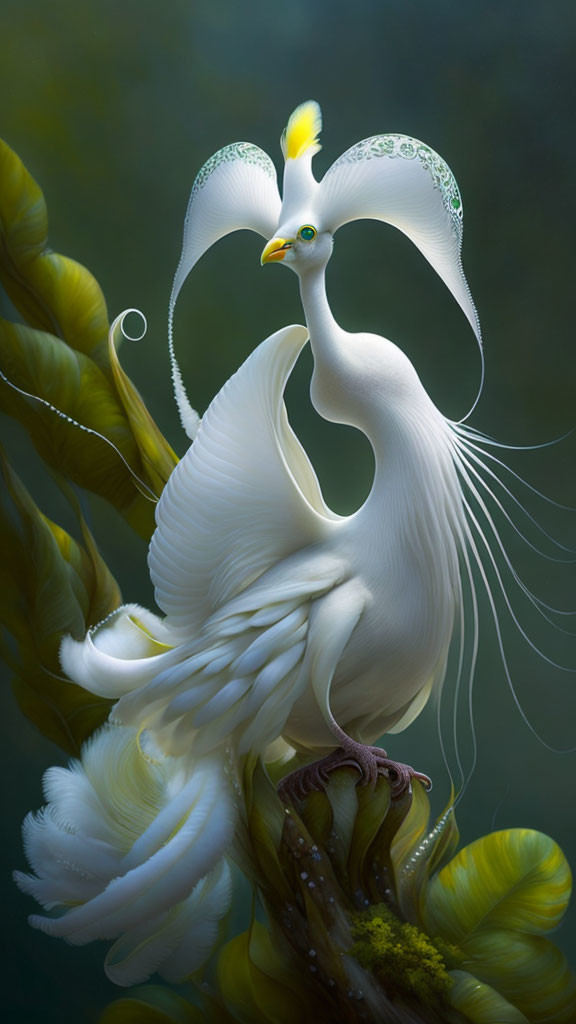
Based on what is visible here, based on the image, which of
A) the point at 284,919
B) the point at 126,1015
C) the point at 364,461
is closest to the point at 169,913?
the point at 284,919

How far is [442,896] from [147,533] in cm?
67

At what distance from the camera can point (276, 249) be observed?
135cm

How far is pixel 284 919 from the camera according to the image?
1.39 m

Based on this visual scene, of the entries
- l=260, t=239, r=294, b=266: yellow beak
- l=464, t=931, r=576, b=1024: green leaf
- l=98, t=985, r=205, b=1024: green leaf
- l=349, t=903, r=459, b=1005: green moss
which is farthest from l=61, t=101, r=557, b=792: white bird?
l=98, t=985, r=205, b=1024: green leaf

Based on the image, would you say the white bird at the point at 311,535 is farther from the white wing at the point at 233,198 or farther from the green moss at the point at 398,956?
the green moss at the point at 398,956

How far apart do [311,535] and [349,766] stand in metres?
0.29

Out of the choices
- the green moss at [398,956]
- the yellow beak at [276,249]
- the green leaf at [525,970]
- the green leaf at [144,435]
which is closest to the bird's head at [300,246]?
the yellow beak at [276,249]

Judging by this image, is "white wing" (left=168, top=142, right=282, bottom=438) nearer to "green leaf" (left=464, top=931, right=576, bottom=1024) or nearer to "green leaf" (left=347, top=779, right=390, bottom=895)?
"green leaf" (left=347, top=779, right=390, bottom=895)

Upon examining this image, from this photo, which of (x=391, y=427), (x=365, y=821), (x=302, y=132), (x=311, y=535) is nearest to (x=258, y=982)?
(x=365, y=821)

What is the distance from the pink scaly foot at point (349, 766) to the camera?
1359 millimetres

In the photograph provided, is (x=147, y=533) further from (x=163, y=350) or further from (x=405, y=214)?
(x=405, y=214)

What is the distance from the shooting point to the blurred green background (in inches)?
68.9

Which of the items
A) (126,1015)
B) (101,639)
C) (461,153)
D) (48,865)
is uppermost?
(461,153)

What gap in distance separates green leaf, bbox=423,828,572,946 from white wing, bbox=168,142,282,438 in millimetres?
885
